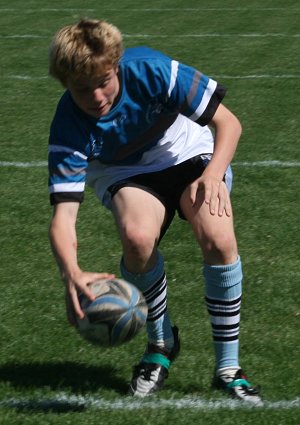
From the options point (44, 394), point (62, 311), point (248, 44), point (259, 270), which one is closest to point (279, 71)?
point (248, 44)

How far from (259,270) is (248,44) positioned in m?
7.89

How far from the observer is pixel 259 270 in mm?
5840

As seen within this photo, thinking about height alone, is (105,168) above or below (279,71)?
above

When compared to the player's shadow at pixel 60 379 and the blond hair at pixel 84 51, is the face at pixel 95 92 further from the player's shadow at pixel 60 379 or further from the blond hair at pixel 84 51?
the player's shadow at pixel 60 379

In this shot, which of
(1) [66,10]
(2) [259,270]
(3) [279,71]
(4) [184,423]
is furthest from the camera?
(1) [66,10]

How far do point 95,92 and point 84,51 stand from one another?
187mm

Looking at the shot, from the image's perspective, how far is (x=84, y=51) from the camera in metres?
3.96

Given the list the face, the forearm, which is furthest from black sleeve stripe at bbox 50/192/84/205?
the face

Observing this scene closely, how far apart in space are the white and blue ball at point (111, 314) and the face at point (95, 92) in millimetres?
707

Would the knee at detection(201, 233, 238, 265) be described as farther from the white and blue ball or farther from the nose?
the nose

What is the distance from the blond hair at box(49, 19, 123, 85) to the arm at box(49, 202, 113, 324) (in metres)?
0.52

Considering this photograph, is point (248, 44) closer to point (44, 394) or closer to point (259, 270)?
point (259, 270)

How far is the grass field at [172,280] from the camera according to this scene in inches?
167

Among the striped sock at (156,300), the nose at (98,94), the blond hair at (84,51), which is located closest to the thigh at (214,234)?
the striped sock at (156,300)
